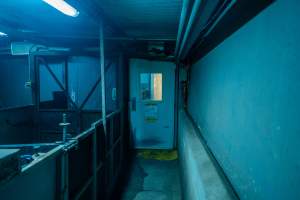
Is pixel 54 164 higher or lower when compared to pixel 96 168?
higher

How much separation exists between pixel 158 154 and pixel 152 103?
1102 mm

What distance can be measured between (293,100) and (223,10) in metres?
0.76

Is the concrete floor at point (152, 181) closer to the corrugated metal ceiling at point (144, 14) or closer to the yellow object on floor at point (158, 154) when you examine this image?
the yellow object on floor at point (158, 154)

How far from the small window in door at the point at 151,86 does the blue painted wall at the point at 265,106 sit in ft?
11.9

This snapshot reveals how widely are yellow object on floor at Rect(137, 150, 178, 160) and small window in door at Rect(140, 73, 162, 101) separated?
1150 millimetres

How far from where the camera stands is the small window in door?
509cm

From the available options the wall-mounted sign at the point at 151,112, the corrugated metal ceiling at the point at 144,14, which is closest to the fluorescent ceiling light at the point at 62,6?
the corrugated metal ceiling at the point at 144,14

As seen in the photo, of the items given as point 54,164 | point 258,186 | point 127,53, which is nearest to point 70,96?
point 127,53

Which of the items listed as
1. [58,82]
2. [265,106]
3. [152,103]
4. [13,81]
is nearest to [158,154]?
[152,103]

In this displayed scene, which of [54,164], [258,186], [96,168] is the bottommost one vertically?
[96,168]

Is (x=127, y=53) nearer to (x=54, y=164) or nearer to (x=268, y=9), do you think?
(x=54, y=164)

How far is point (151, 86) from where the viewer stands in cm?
512

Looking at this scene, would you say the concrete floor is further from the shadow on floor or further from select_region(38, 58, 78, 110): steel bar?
select_region(38, 58, 78, 110): steel bar

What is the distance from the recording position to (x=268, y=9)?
87cm
